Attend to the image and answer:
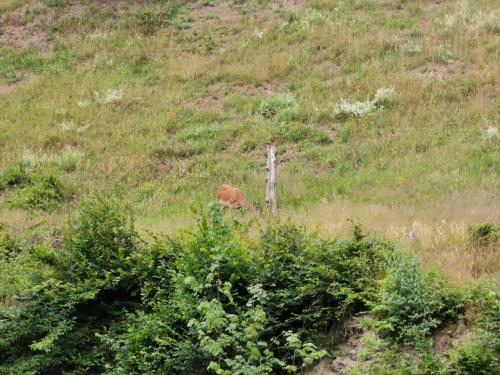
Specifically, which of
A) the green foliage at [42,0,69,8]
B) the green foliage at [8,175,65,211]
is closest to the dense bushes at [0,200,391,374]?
the green foliage at [8,175,65,211]

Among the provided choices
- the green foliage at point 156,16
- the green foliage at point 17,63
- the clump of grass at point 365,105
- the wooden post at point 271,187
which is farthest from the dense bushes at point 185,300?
the green foliage at point 156,16

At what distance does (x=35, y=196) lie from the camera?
15.4 meters

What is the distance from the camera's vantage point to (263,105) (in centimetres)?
1994

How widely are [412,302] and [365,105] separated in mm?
12245

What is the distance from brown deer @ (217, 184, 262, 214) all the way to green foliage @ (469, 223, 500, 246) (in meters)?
4.97

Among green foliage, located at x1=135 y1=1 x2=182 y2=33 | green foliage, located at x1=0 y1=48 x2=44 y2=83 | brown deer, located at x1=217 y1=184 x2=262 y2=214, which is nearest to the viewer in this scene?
brown deer, located at x1=217 y1=184 x2=262 y2=214

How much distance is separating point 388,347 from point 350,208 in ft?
16.4

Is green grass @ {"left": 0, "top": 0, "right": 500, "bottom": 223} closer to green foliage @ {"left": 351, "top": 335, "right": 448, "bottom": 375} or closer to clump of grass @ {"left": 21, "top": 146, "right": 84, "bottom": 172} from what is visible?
clump of grass @ {"left": 21, "top": 146, "right": 84, "bottom": 172}

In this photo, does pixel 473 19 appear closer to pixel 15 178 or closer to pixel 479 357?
pixel 15 178

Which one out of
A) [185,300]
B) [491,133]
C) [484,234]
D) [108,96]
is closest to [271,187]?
[484,234]

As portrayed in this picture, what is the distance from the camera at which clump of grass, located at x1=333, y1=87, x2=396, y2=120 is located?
18469 millimetres

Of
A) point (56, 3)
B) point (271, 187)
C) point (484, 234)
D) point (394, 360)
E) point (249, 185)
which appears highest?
point (56, 3)

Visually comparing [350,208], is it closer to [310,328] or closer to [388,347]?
[310,328]

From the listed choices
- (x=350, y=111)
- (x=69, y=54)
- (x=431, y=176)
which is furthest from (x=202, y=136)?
(x=69, y=54)
